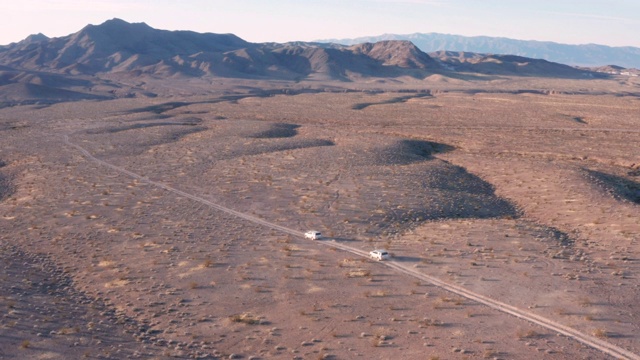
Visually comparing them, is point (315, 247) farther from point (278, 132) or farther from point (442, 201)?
point (278, 132)

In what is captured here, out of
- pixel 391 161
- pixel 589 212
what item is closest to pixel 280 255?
pixel 589 212

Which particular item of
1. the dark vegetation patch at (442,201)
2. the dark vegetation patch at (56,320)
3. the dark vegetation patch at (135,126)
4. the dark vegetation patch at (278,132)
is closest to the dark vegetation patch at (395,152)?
the dark vegetation patch at (442,201)

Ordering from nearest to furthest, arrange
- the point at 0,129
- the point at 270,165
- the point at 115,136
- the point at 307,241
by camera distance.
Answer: the point at 307,241 < the point at 270,165 < the point at 115,136 < the point at 0,129

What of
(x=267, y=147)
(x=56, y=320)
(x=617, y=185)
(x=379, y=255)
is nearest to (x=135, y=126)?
(x=267, y=147)

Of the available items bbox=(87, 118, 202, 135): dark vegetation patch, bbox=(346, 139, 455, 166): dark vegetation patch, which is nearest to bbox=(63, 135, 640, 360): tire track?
bbox=(346, 139, 455, 166): dark vegetation patch

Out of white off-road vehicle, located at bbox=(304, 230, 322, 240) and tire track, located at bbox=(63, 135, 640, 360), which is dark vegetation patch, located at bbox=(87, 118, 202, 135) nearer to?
tire track, located at bbox=(63, 135, 640, 360)

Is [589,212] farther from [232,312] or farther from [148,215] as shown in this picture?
[148,215]
